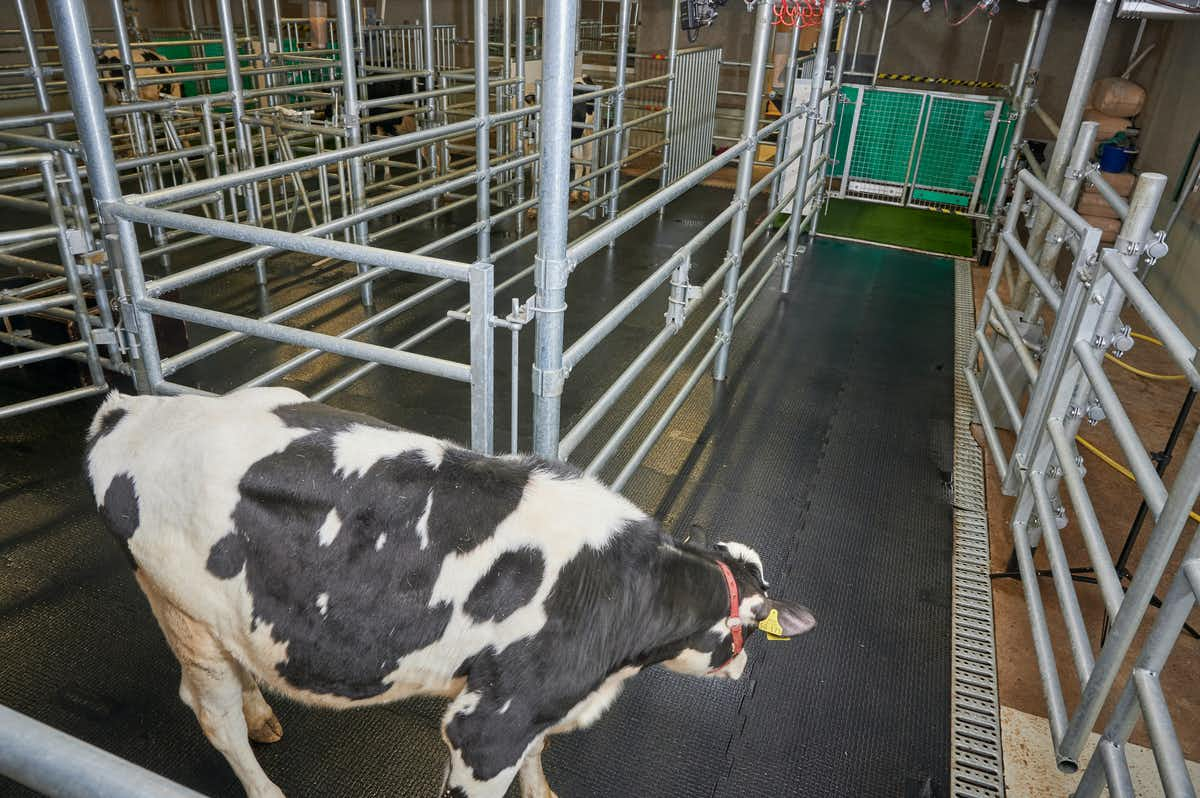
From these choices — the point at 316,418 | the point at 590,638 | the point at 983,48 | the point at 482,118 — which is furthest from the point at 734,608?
the point at 983,48

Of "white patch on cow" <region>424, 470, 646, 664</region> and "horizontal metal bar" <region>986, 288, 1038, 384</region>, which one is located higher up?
"white patch on cow" <region>424, 470, 646, 664</region>

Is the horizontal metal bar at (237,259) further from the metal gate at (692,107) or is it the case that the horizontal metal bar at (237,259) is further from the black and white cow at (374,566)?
the metal gate at (692,107)

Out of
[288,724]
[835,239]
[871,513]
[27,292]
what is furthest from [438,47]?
[288,724]

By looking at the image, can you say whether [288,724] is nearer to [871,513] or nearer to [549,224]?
[549,224]

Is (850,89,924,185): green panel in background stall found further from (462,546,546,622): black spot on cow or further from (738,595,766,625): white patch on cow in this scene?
(462,546,546,622): black spot on cow

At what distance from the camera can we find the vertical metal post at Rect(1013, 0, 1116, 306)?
3.62 m

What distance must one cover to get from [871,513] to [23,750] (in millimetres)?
3345

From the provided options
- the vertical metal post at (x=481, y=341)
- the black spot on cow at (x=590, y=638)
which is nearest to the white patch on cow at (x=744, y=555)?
the black spot on cow at (x=590, y=638)

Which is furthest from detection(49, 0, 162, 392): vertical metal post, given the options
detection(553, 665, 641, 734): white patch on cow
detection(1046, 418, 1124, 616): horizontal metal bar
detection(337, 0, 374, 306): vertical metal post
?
detection(1046, 418, 1124, 616): horizontal metal bar

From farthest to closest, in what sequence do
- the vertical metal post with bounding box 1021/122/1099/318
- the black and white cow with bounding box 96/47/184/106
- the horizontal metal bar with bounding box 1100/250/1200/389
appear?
the black and white cow with bounding box 96/47/184/106
the vertical metal post with bounding box 1021/122/1099/318
the horizontal metal bar with bounding box 1100/250/1200/389

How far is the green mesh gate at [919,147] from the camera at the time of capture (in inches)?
326

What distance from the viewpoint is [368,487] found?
1599 millimetres

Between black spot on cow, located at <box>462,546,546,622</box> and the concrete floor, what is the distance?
169cm

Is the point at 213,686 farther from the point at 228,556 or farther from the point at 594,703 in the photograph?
the point at 594,703
